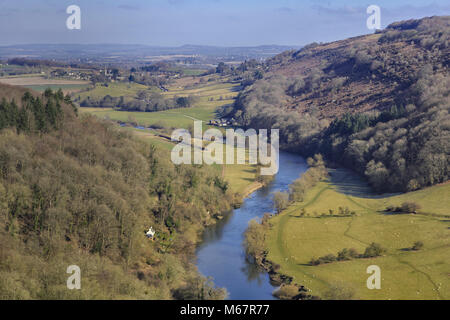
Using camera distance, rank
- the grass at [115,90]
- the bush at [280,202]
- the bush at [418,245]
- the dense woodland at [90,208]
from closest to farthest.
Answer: the dense woodland at [90,208]
the bush at [418,245]
the bush at [280,202]
the grass at [115,90]

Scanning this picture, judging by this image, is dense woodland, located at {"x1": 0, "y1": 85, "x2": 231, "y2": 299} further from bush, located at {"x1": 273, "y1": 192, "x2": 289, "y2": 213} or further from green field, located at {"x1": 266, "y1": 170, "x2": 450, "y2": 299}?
green field, located at {"x1": 266, "y1": 170, "x2": 450, "y2": 299}

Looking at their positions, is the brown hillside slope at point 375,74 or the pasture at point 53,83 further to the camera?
the pasture at point 53,83
